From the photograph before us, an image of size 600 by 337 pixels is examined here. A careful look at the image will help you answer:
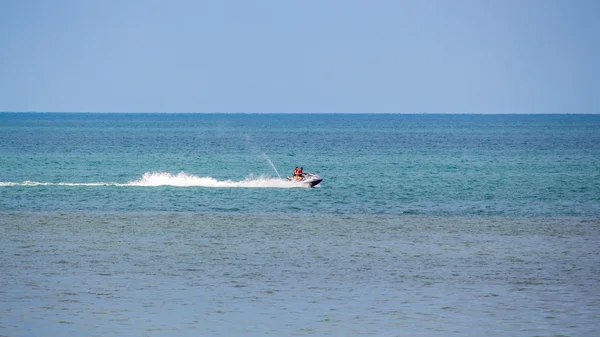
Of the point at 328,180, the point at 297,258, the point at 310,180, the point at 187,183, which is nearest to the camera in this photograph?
the point at 297,258

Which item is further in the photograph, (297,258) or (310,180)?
(310,180)

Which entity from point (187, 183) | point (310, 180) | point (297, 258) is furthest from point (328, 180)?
point (297, 258)

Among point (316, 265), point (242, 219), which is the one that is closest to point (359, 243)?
point (316, 265)

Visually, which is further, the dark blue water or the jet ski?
the jet ski

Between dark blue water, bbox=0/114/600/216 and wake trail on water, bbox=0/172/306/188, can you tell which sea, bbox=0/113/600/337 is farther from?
dark blue water, bbox=0/114/600/216

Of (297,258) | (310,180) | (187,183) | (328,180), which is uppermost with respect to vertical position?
(310,180)

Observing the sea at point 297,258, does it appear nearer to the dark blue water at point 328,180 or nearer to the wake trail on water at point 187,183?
the wake trail on water at point 187,183

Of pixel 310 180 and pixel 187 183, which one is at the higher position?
pixel 310 180

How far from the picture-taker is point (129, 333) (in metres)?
21.0

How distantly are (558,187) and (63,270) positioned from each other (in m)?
38.3

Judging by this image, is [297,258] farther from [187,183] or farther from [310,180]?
[187,183]

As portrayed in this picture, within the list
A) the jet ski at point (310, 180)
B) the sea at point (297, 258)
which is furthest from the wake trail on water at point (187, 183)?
the jet ski at point (310, 180)

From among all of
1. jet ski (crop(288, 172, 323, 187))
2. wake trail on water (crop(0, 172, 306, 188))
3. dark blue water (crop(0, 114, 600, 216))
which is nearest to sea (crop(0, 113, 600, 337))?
wake trail on water (crop(0, 172, 306, 188))

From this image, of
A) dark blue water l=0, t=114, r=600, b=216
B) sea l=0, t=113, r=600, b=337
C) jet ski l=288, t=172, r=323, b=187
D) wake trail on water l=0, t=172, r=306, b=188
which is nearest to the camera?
sea l=0, t=113, r=600, b=337
